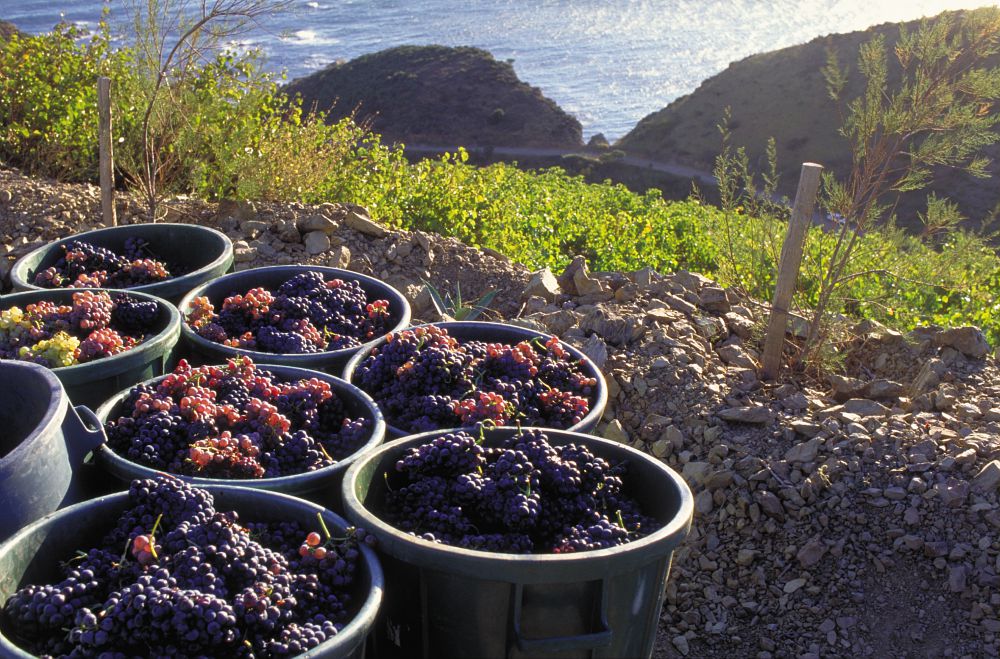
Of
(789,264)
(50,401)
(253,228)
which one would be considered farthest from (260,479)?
(253,228)

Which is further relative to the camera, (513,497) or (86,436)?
(86,436)

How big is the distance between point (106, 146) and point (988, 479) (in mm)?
4455

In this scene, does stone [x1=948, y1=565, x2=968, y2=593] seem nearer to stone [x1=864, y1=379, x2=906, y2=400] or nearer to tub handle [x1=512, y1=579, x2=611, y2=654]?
stone [x1=864, y1=379, x2=906, y2=400]

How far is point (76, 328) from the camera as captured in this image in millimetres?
3197

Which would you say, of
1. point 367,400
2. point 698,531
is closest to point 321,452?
point 367,400

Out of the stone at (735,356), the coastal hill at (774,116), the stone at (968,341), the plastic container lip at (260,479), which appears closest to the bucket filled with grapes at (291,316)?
the plastic container lip at (260,479)

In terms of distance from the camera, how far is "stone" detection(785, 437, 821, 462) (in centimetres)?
349

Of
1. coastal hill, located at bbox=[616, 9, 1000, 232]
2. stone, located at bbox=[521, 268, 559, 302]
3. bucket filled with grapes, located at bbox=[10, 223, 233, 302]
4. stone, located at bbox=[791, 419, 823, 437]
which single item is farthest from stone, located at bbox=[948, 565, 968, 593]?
coastal hill, located at bbox=[616, 9, 1000, 232]

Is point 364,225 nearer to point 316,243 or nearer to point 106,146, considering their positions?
point 316,243

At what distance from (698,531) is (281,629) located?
6.56 feet

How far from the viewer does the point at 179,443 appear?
2.55 meters

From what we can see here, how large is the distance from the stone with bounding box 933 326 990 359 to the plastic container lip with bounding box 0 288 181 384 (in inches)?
138

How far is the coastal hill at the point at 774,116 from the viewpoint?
32406mm

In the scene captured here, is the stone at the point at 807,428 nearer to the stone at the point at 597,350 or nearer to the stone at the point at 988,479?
the stone at the point at 988,479
